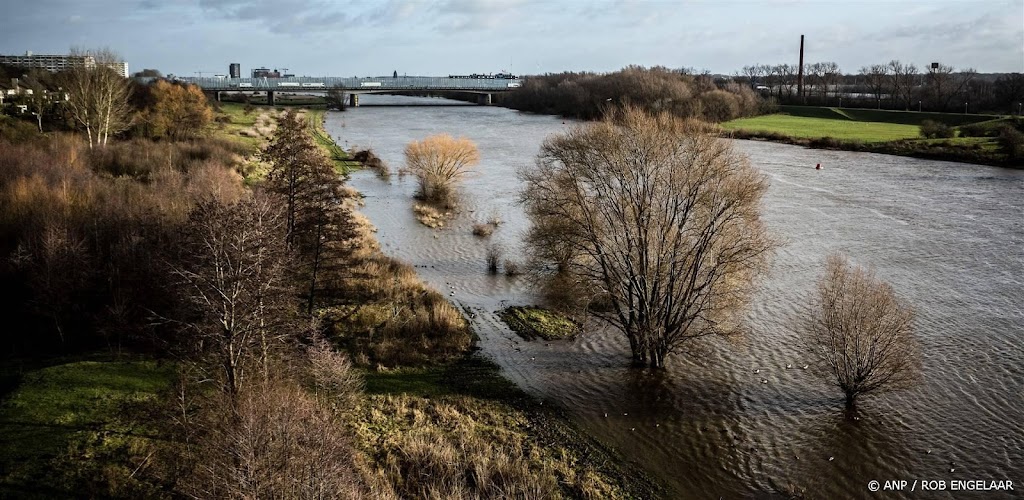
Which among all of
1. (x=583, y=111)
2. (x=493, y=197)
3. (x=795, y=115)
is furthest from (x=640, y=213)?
(x=795, y=115)

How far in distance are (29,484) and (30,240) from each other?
1273cm

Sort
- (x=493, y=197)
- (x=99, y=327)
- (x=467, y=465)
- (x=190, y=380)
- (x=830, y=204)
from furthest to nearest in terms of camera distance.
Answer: (x=493, y=197)
(x=830, y=204)
(x=99, y=327)
(x=190, y=380)
(x=467, y=465)

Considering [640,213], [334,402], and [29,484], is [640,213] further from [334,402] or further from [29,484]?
[29,484]

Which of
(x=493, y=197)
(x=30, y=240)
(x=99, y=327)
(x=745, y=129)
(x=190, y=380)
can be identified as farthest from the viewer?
(x=745, y=129)

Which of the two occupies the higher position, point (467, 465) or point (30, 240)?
point (30, 240)

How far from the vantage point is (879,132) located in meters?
83.5

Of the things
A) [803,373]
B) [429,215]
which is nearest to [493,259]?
[429,215]

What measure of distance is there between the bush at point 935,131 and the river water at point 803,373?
115 feet

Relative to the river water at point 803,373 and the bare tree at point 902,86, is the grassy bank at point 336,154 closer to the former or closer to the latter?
the river water at point 803,373

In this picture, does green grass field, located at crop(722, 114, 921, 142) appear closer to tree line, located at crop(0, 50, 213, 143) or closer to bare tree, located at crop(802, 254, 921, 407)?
tree line, located at crop(0, 50, 213, 143)

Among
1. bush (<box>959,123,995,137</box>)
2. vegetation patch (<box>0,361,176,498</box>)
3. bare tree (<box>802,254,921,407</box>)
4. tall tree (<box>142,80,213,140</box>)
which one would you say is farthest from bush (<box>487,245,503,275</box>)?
bush (<box>959,123,995,137</box>)

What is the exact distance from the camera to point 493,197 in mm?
49281

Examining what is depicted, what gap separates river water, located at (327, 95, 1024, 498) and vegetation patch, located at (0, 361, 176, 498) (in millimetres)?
10039

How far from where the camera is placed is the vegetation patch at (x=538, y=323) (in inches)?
979
